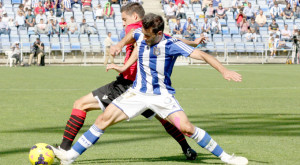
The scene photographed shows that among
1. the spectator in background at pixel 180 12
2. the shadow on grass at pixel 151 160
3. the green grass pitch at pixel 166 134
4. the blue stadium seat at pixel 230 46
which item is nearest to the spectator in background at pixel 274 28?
the blue stadium seat at pixel 230 46

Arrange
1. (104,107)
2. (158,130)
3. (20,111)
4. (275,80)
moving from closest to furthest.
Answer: (104,107) < (158,130) < (20,111) < (275,80)

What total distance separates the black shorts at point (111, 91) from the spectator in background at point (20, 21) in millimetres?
28792

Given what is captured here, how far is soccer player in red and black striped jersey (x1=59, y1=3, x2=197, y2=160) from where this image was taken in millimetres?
6941

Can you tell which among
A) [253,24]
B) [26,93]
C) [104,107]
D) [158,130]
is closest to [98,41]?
[253,24]

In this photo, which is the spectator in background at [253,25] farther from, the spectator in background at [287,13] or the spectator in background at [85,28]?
A: the spectator in background at [85,28]

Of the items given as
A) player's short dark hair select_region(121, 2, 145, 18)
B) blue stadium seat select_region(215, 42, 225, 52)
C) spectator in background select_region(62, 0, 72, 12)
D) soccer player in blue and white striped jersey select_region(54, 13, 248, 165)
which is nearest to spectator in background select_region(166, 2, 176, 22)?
blue stadium seat select_region(215, 42, 225, 52)

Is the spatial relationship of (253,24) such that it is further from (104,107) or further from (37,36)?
(104,107)

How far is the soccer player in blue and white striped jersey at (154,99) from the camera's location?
246 inches

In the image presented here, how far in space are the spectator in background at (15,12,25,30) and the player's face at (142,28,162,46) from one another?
2957 centimetres

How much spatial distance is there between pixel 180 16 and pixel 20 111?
2764 centimetres

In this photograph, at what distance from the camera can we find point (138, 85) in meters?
6.46

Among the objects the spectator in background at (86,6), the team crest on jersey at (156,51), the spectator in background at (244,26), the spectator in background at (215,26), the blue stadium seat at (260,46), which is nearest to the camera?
the team crest on jersey at (156,51)

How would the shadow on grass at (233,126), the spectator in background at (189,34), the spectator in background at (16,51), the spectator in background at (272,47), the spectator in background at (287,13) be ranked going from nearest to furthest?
the shadow on grass at (233,126), the spectator in background at (16,51), the spectator in background at (189,34), the spectator in background at (272,47), the spectator in background at (287,13)

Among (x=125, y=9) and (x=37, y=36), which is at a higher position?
(x=125, y=9)
